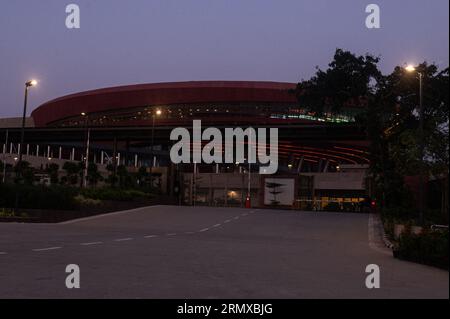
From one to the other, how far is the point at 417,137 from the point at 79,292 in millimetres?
20693

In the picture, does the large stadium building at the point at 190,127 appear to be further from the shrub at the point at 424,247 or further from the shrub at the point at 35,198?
the shrub at the point at 424,247

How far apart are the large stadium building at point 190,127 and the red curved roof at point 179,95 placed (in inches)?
7.6

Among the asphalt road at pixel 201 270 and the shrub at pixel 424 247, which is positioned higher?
the shrub at pixel 424 247

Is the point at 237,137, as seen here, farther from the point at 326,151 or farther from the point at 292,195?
the point at 326,151

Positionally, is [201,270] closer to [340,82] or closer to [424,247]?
[424,247]

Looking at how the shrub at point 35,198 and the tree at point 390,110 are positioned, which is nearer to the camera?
the tree at point 390,110

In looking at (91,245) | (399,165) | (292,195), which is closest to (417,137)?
(399,165)

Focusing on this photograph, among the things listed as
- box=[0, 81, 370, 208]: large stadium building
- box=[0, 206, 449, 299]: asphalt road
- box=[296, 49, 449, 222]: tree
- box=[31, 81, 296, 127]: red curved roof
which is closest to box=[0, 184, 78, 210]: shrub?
box=[0, 206, 449, 299]: asphalt road

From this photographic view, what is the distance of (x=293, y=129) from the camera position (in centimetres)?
7094

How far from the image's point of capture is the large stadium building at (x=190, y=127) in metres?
71.6

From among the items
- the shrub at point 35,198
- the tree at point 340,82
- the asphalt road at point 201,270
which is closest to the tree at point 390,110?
the tree at point 340,82

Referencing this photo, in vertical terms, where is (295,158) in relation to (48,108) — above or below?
below

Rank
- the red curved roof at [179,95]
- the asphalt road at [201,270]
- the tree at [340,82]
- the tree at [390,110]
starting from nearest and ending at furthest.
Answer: the asphalt road at [201,270], the tree at [390,110], the tree at [340,82], the red curved roof at [179,95]

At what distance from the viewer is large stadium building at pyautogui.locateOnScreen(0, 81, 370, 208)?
235 feet
